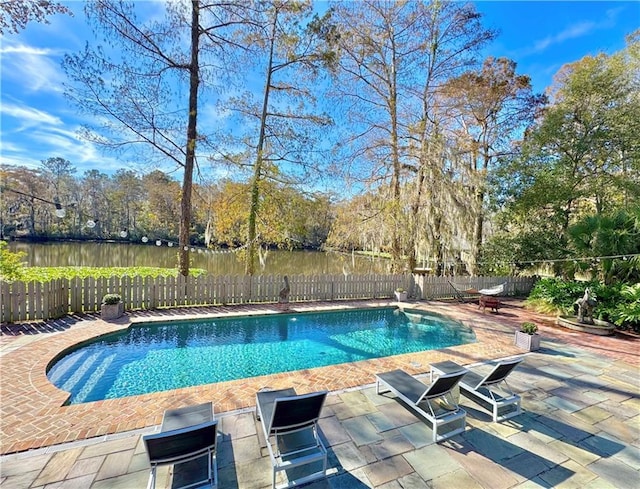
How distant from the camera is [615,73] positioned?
10.1 m

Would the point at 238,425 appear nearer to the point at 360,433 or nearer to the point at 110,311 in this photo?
the point at 360,433

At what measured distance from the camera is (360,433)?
9.92 ft

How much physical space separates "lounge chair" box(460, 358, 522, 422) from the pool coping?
996 millimetres

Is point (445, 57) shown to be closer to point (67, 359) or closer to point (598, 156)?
point (598, 156)

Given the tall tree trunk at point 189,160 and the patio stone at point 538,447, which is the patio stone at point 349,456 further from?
the tall tree trunk at point 189,160

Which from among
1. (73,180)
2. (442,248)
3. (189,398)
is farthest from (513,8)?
(73,180)

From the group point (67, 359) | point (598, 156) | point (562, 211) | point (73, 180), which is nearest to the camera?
point (67, 359)

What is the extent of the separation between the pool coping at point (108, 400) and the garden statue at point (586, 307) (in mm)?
2525

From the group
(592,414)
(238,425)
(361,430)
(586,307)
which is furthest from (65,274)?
(586,307)

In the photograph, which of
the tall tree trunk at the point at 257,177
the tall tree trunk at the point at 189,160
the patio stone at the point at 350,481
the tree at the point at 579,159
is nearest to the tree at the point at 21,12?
the tall tree trunk at the point at 189,160

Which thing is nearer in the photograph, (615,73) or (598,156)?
(615,73)

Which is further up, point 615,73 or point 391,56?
point 391,56

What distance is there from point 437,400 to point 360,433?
1203mm

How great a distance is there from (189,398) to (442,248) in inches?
410
